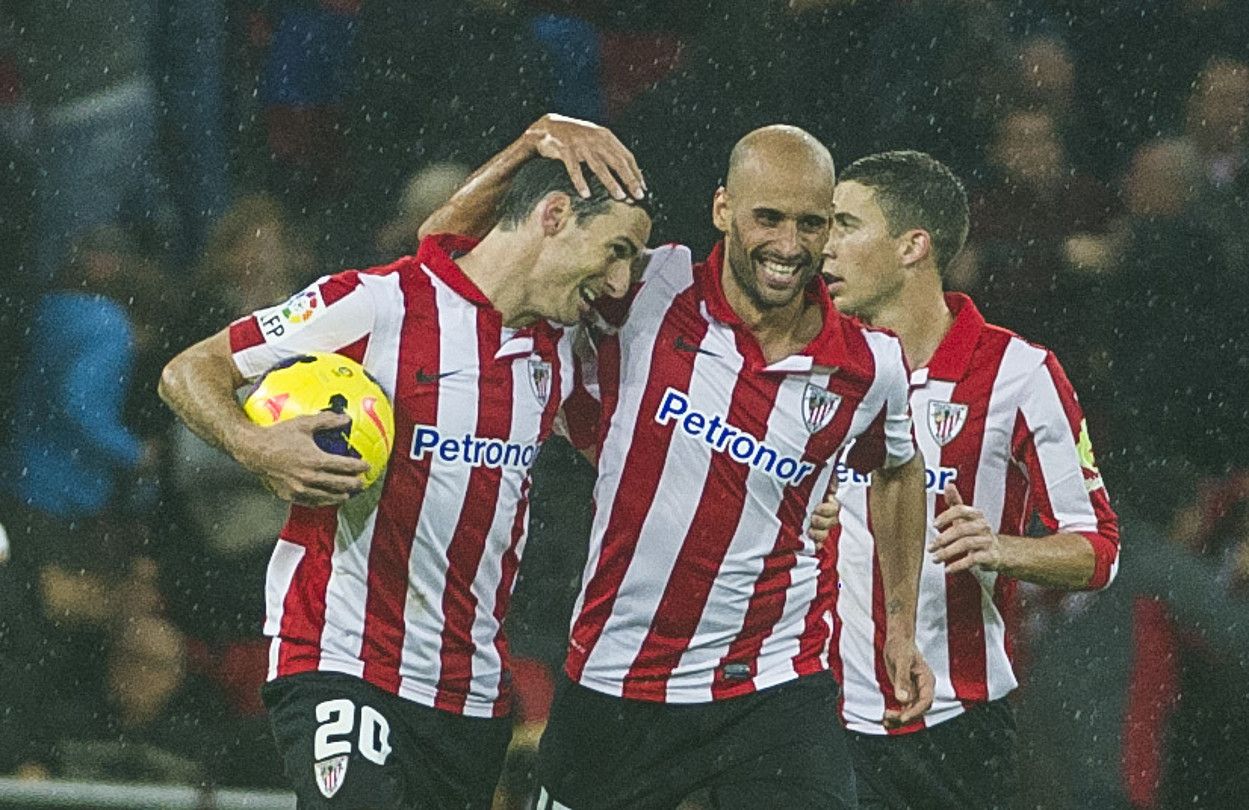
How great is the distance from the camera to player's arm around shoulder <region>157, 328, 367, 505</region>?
3.48 meters

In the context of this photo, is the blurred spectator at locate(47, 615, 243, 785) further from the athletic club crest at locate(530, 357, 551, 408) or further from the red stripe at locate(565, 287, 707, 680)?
the athletic club crest at locate(530, 357, 551, 408)

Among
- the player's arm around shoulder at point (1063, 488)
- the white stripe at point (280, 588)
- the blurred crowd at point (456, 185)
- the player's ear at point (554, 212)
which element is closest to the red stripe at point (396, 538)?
the white stripe at point (280, 588)

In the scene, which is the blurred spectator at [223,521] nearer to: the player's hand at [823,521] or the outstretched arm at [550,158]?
the outstretched arm at [550,158]

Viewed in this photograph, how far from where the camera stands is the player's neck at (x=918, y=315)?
4520 millimetres

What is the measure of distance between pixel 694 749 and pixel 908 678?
41 cm

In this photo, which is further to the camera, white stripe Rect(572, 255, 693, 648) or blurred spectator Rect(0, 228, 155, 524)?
blurred spectator Rect(0, 228, 155, 524)

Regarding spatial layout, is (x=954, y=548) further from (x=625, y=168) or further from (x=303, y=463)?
(x=303, y=463)

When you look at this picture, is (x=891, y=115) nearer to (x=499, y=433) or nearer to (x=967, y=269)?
(x=967, y=269)

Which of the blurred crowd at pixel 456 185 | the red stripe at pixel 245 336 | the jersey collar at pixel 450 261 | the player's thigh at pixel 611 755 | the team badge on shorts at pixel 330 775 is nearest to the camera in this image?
the team badge on shorts at pixel 330 775

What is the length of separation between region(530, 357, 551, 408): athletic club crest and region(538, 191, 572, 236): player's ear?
0.69 ft

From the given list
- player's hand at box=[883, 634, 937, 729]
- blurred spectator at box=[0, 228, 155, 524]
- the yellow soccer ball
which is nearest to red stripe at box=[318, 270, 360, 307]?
the yellow soccer ball

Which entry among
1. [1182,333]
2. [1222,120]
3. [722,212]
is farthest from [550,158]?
[1222,120]

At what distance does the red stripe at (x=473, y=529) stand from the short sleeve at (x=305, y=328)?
20cm

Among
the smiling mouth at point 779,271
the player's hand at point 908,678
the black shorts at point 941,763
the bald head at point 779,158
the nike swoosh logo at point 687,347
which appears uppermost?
the bald head at point 779,158
